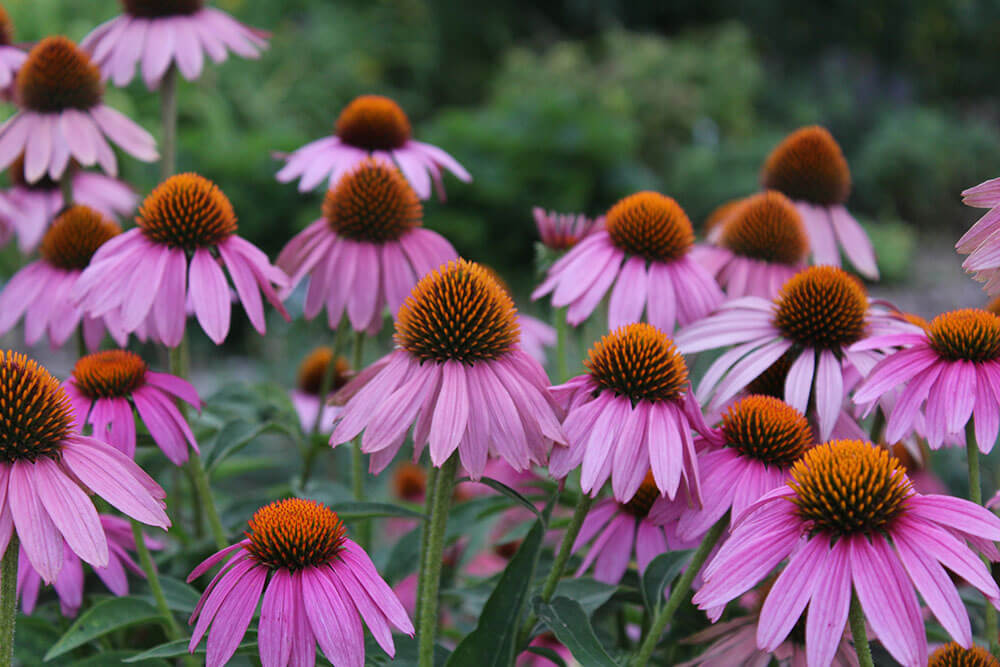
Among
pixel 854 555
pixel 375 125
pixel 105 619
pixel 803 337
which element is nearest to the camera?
pixel 854 555

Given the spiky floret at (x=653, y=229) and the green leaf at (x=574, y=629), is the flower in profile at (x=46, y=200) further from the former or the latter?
the green leaf at (x=574, y=629)

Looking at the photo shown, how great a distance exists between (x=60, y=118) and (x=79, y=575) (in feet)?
2.16

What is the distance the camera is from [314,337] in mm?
3385

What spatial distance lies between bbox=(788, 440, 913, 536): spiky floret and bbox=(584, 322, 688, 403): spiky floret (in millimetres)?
151

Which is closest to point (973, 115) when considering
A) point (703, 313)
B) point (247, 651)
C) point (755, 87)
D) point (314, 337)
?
point (755, 87)

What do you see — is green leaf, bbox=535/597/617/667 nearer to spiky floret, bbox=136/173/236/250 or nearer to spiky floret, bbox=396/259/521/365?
spiky floret, bbox=396/259/521/365

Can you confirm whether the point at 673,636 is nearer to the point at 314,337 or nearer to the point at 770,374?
the point at 770,374

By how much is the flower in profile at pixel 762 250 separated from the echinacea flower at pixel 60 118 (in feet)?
2.65

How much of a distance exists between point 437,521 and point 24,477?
35 centimetres

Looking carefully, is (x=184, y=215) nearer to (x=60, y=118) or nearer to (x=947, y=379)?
(x=60, y=118)

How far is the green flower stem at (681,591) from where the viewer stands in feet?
2.72

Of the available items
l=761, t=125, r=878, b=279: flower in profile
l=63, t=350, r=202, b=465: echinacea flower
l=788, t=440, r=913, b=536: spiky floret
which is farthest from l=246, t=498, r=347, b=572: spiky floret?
l=761, t=125, r=878, b=279: flower in profile

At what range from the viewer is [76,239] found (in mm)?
1177

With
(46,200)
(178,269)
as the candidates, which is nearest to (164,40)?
(46,200)
